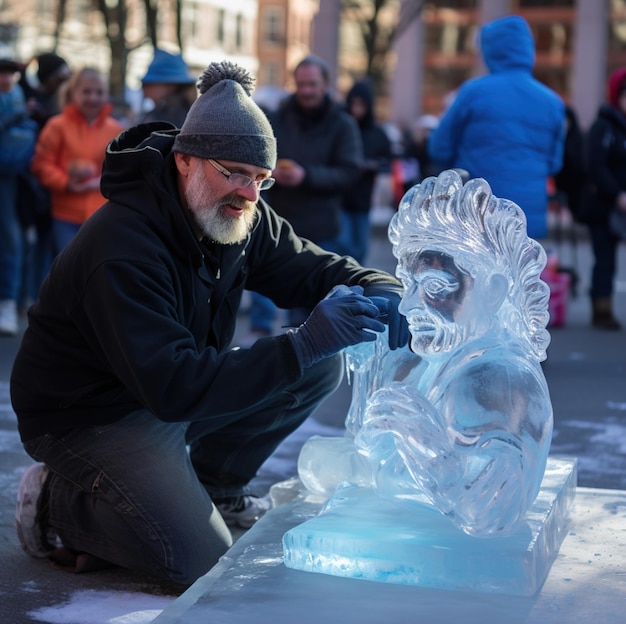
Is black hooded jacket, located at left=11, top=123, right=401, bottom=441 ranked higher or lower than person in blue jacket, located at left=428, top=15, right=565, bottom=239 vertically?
lower

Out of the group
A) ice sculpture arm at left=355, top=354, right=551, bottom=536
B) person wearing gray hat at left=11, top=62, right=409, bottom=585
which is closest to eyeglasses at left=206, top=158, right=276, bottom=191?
person wearing gray hat at left=11, top=62, right=409, bottom=585

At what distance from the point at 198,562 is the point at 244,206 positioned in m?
0.98

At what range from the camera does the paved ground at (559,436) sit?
10.8 ft

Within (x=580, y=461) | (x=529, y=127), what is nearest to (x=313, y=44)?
(x=529, y=127)

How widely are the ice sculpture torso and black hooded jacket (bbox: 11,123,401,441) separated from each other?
34 centimetres

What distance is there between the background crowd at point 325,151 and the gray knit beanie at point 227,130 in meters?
2.92

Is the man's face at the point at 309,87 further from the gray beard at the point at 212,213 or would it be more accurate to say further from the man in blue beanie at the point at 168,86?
the gray beard at the point at 212,213

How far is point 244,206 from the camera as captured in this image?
3275mm

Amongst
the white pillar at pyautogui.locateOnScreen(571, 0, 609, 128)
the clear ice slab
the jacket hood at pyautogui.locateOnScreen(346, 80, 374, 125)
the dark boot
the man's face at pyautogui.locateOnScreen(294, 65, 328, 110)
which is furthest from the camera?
the white pillar at pyautogui.locateOnScreen(571, 0, 609, 128)

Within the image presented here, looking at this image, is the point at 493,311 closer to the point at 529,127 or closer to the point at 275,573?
the point at 275,573

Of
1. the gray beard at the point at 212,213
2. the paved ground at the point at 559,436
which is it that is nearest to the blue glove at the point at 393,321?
the gray beard at the point at 212,213

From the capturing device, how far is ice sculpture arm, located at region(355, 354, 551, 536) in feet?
9.12

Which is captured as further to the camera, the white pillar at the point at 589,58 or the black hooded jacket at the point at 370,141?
the white pillar at the point at 589,58

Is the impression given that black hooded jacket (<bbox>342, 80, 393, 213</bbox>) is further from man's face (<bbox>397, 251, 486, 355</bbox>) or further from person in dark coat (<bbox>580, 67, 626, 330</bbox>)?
man's face (<bbox>397, 251, 486, 355</bbox>)
